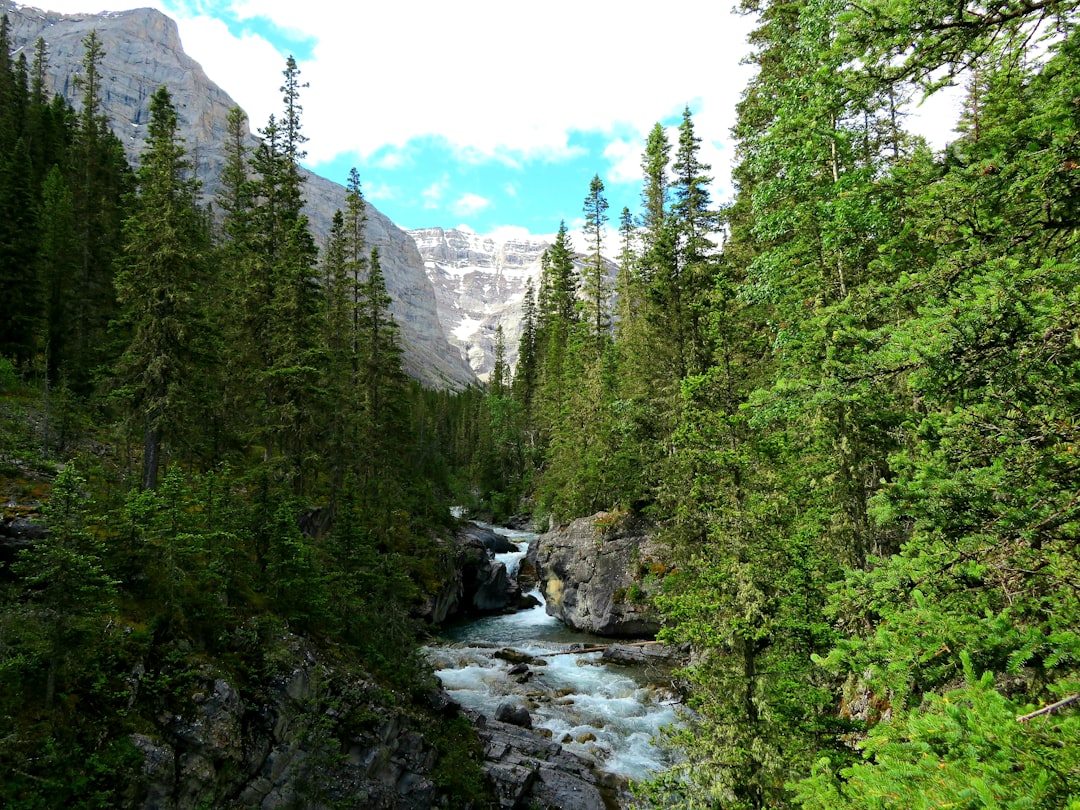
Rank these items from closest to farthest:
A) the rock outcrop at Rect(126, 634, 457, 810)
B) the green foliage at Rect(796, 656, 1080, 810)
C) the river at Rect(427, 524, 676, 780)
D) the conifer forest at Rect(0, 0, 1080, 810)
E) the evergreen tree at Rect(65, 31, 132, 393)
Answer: the green foliage at Rect(796, 656, 1080, 810) → the conifer forest at Rect(0, 0, 1080, 810) → the rock outcrop at Rect(126, 634, 457, 810) → the river at Rect(427, 524, 676, 780) → the evergreen tree at Rect(65, 31, 132, 393)

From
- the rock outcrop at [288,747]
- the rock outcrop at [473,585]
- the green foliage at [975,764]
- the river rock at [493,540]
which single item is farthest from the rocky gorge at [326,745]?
the river rock at [493,540]

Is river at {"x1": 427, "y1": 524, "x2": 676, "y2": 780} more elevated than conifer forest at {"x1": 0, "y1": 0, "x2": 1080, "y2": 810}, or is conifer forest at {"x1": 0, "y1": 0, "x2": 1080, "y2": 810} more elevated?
conifer forest at {"x1": 0, "y1": 0, "x2": 1080, "y2": 810}

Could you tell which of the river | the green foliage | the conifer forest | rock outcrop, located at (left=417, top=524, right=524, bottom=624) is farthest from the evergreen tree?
the green foliage

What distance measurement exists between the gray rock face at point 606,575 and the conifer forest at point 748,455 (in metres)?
1.90

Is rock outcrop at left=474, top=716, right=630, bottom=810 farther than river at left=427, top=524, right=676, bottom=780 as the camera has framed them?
No

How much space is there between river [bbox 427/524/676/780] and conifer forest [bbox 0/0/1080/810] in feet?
5.51

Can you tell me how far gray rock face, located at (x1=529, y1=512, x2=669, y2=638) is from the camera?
26.0 meters

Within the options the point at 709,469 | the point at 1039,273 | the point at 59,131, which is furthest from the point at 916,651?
the point at 59,131

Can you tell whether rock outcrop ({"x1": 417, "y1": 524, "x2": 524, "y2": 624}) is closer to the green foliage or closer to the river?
the river

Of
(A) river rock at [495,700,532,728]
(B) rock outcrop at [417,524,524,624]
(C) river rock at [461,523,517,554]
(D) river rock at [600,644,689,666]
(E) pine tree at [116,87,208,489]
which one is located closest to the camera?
(E) pine tree at [116,87,208,489]

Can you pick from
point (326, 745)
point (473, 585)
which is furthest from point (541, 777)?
point (473, 585)

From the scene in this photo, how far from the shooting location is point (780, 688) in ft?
30.2

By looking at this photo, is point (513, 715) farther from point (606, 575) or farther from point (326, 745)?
point (606, 575)

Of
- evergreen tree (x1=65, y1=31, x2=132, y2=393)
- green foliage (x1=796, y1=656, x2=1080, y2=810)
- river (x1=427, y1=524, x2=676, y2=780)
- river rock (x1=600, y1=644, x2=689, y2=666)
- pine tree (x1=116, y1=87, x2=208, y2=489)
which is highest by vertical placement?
evergreen tree (x1=65, y1=31, x2=132, y2=393)
